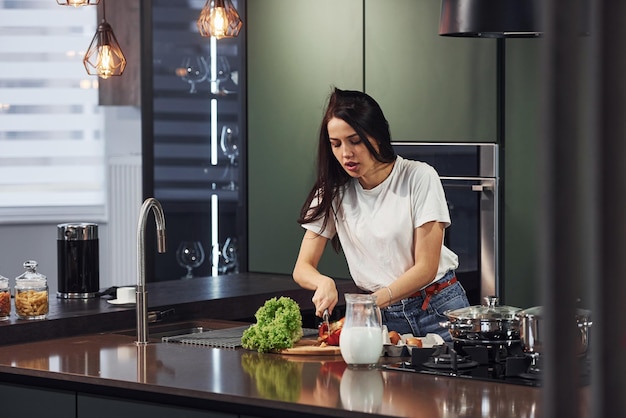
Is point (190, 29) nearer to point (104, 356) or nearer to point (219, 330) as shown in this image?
point (219, 330)

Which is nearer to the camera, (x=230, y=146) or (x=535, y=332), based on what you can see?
(x=535, y=332)

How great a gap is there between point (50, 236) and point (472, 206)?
3.22 m

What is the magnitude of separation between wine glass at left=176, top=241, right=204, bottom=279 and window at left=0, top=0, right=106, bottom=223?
156 centimetres

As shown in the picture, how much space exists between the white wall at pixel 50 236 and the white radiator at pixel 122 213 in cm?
5

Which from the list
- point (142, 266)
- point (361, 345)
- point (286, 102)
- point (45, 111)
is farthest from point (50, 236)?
point (361, 345)

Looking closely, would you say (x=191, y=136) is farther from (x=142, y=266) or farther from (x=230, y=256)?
(x=142, y=266)

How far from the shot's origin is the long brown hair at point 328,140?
3.12m

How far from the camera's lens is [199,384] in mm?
2287

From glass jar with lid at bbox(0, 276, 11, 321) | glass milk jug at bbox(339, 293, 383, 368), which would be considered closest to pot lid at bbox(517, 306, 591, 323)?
glass milk jug at bbox(339, 293, 383, 368)

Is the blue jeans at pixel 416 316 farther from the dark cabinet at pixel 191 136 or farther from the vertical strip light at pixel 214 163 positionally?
the vertical strip light at pixel 214 163

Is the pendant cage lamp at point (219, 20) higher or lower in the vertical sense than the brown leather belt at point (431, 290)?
higher

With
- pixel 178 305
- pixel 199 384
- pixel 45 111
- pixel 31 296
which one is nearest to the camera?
pixel 199 384

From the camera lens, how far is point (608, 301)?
0.50 m

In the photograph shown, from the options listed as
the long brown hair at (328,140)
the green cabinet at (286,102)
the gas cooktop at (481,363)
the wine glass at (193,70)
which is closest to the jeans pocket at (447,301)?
the long brown hair at (328,140)
